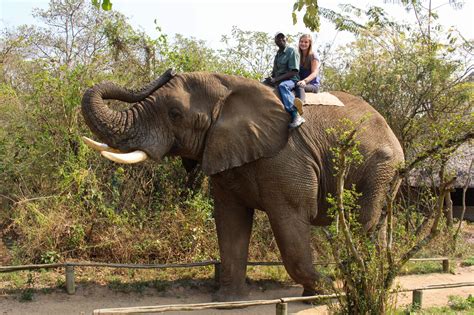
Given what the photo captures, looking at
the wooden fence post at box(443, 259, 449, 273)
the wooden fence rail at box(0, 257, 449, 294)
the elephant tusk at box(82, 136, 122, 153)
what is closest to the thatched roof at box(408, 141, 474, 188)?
the wooden fence post at box(443, 259, 449, 273)

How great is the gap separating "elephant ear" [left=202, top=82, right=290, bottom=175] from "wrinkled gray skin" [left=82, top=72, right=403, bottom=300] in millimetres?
12

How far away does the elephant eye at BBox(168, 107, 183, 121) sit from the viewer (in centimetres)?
626

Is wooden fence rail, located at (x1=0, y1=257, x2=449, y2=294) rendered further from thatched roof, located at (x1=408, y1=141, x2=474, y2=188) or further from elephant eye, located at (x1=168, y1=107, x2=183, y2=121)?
thatched roof, located at (x1=408, y1=141, x2=474, y2=188)

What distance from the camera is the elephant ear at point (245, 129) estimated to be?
20.9 ft

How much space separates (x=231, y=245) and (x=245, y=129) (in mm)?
1658

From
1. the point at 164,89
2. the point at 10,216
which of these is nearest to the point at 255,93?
the point at 164,89

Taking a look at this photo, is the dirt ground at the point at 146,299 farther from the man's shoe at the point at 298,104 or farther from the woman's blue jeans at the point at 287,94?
the woman's blue jeans at the point at 287,94

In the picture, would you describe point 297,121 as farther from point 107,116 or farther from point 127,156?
point 107,116

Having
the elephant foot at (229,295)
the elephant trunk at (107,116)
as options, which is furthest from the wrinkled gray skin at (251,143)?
the elephant foot at (229,295)

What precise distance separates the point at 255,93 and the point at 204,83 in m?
0.64

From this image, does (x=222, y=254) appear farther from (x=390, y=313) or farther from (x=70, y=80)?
(x=70, y=80)

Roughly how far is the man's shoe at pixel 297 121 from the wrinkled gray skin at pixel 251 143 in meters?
0.10

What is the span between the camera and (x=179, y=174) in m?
9.88

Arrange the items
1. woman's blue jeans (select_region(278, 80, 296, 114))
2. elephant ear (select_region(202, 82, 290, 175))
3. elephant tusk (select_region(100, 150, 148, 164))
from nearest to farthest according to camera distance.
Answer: elephant tusk (select_region(100, 150, 148, 164))
elephant ear (select_region(202, 82, 290, 175))
woman's blue jeans (select_region(278, 80, 296, 114))
